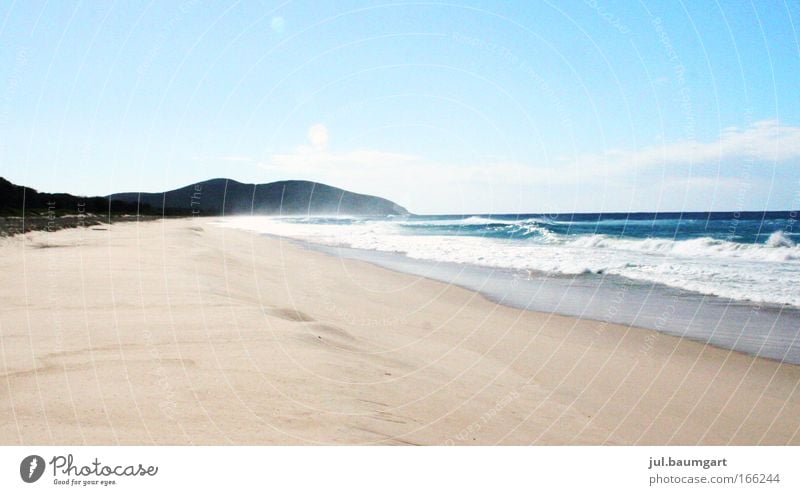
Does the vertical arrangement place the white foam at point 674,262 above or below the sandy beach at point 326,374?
above

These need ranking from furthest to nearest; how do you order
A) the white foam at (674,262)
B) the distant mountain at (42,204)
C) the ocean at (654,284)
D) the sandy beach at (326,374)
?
the distant mountain at (42,204), the white foam at (674,262), the ocean at (654,284), the sandy beach at (326,374)

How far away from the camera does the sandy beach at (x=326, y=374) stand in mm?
3906

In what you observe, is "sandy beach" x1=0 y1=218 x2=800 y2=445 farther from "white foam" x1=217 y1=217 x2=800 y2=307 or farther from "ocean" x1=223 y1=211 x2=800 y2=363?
"white foam" x1=217 y1=217 x2=800 y2=307

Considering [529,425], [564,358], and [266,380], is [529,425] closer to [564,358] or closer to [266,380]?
[266,380]

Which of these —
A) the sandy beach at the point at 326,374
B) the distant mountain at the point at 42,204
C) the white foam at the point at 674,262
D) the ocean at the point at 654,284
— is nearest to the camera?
the sandy beach at the point at 326,374

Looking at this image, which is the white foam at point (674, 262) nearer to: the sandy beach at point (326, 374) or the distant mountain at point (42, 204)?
the sandy beach at point (326, 374)

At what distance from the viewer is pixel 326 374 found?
201 inches

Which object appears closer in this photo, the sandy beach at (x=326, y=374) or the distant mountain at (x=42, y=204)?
the sandy beach at (x=326, y=374)

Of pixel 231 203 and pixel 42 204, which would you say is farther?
pixel 231 203

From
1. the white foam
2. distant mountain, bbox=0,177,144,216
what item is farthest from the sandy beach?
distant mountain, bbox=0,177,144,216

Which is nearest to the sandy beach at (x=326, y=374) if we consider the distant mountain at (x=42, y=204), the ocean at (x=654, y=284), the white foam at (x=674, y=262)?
the ocean at (x=654, y=284)

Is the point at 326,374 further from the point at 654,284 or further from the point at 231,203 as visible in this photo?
the point at 231,203

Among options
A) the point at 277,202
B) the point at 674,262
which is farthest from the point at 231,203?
the point at 674,262
